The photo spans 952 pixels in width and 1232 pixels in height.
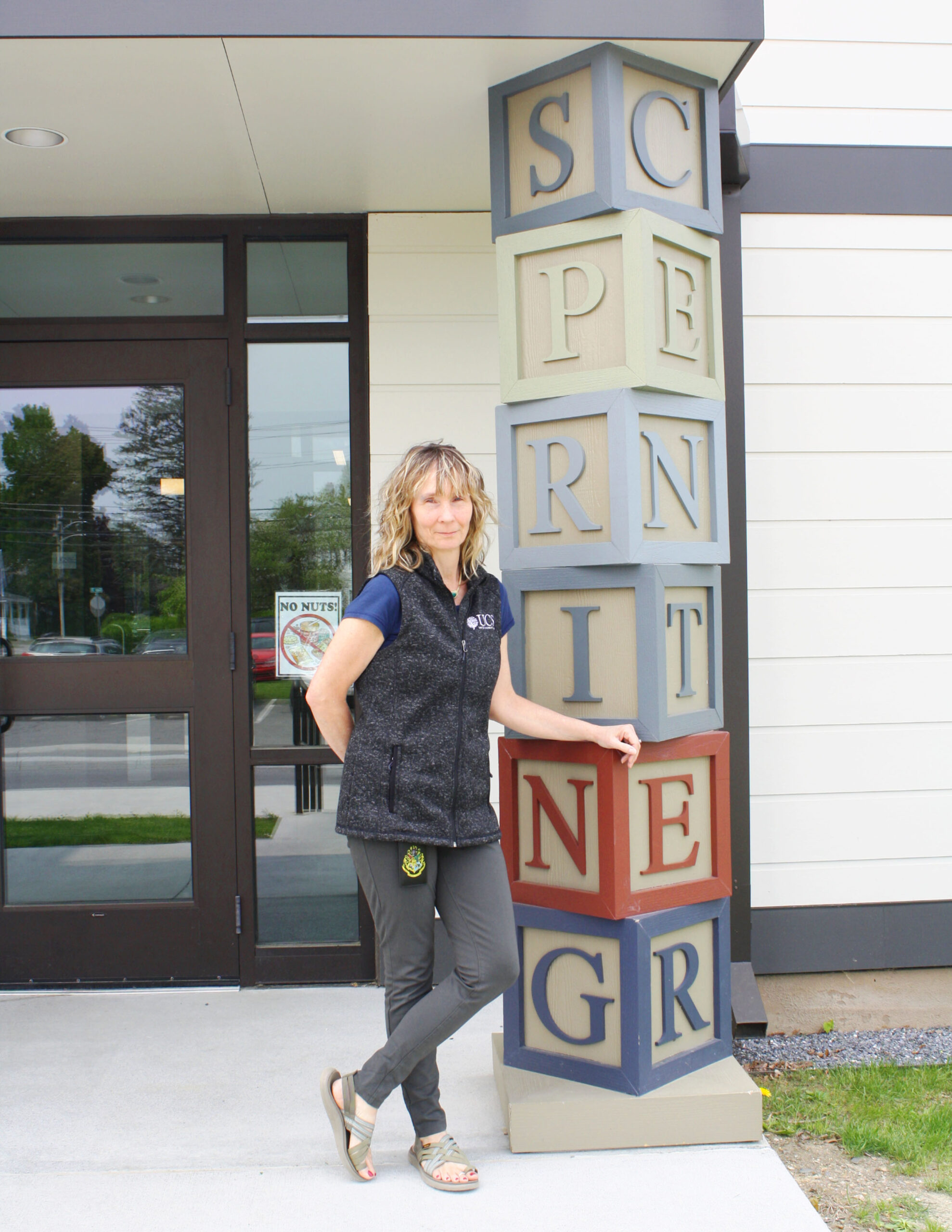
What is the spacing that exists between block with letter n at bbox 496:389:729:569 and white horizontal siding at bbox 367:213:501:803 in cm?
94

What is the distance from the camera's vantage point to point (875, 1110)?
2783 millimetres

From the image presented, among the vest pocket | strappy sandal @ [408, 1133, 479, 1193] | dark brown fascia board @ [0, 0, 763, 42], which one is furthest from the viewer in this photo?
dark brown fascia board @ [0, 0, 763, 42]

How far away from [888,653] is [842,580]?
31 cm

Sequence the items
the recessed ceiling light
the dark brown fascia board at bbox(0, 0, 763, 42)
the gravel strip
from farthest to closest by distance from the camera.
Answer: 1. the gravel strip
2. the recessed ceiling light
3. the dark brown fascia board at bbox(0, 0, 763, 42)

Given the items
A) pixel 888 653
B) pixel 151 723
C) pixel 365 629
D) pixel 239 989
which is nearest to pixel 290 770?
pixel 151 723

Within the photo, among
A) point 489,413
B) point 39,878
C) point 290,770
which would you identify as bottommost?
point 39,878

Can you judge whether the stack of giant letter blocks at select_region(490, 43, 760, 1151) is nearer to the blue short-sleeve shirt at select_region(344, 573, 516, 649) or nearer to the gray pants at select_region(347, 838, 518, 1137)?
the gray pants at select_region(347, 838, 518, 1137)

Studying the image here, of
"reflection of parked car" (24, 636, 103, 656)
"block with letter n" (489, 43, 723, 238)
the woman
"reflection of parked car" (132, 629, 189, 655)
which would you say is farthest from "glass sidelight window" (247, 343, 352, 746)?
the woman

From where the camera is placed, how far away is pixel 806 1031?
3.42 metres

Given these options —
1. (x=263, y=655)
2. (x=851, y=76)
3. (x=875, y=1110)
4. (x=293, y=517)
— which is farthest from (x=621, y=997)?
(x=851, y=76)

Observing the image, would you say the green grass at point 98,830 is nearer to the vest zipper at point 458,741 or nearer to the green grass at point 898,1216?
the vest zipper at point 458,741

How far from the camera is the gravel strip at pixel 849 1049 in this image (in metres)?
3.18

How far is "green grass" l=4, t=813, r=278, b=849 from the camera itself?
3.64m

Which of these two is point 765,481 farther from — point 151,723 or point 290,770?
point 151,723
